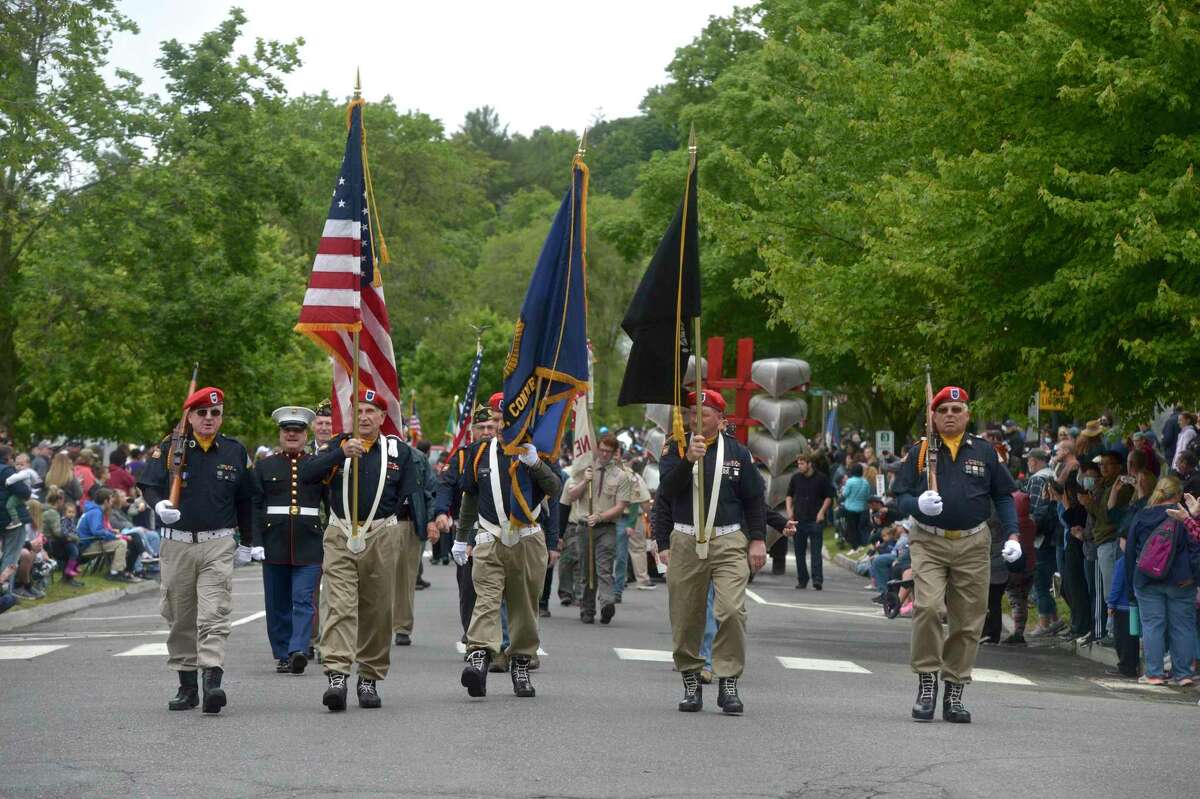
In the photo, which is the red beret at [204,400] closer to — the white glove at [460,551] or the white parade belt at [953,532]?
the white glove at [460,551]

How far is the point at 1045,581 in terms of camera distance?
67.3 feet

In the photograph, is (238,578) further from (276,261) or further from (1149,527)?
(276,261)

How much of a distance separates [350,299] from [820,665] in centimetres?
581

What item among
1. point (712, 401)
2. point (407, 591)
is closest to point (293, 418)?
point (407, 591)

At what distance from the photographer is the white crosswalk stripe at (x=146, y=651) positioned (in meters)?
16.5

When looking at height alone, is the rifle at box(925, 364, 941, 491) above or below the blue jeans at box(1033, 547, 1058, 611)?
above

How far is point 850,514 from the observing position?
37.8 m

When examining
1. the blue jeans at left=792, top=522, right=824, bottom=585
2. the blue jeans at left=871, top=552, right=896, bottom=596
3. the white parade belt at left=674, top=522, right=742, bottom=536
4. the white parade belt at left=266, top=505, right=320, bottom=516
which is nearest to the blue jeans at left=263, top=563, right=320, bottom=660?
the white parade belt at left=266, top=505, right=320, bottom=516

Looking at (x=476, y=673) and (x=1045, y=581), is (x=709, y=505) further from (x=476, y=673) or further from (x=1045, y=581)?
(x=1045, y=581)

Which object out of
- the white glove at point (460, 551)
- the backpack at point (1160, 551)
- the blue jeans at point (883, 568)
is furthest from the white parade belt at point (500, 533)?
the blue jeans at point (883, 568)

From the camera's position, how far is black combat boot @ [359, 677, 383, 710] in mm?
12297

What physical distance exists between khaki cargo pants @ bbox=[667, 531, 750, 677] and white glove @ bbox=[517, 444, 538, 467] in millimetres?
1247

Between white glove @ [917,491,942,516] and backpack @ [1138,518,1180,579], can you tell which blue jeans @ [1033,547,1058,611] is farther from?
white glove @ [917,491,942,516]

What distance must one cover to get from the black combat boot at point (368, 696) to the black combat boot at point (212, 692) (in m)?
0.85
